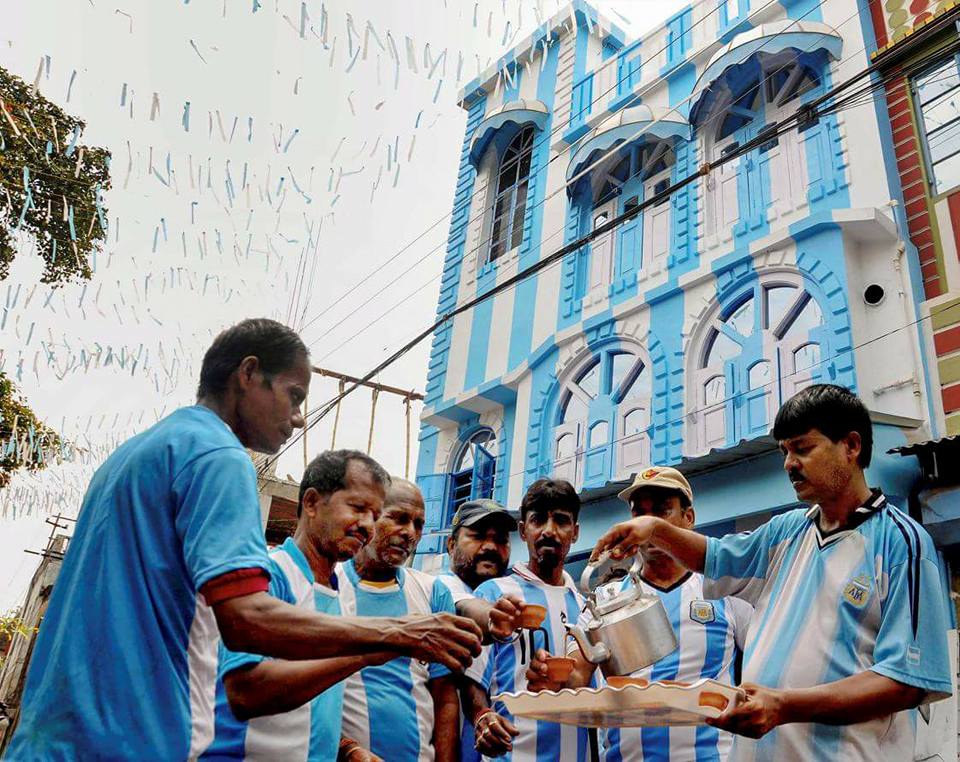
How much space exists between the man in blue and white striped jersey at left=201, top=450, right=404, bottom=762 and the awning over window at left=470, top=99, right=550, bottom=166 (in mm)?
10969

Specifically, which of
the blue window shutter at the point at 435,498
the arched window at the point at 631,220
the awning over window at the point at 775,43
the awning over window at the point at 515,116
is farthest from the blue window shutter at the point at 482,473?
the awning over window at the point at 775,43

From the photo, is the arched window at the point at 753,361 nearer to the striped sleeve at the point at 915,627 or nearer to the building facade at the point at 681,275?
the building facade at the point at 681,275

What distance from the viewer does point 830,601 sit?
1.93 meters

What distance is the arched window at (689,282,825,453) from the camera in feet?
24.2

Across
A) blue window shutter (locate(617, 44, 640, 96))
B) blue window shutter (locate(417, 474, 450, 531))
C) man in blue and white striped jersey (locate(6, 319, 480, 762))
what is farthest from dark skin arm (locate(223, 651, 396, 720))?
blue window shutter (locate(617, 44, 640, 96))

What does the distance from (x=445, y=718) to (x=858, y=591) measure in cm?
155

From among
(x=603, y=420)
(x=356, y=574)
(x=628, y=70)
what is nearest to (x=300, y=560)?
(x=356, y=574)

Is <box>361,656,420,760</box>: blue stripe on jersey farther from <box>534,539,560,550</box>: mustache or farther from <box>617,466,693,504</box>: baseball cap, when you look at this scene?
<box>617,466,693,504</box>: baseball cap

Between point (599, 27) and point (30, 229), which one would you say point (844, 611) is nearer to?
point (30, 229)

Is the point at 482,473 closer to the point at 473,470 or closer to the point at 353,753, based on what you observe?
the point at 473,470

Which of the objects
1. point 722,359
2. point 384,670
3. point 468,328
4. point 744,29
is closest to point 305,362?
point 384,670

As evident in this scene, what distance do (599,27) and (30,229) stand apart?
9.31m

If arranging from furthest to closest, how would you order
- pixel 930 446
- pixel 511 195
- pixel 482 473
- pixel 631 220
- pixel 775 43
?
pixel 511 195
pixel 482 473
pixel 631 220
pixel 775 43
pixel 930 446

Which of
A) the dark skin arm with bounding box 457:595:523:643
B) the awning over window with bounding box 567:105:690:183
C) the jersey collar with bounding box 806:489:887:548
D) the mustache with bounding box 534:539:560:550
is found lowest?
the dark skin arm with bounding box 457:595:523:643
